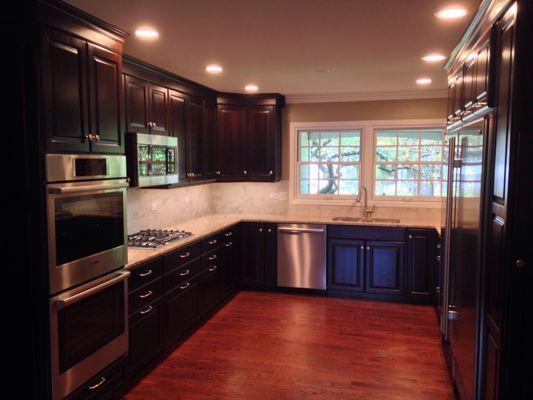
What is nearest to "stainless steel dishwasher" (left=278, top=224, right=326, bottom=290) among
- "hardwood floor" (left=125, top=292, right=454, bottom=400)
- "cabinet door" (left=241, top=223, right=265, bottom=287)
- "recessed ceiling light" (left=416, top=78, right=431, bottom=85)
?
"cabinet door" (left=241, top=223, right=265, bottom=287)

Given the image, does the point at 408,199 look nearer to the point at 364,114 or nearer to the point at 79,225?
the point at 364,114

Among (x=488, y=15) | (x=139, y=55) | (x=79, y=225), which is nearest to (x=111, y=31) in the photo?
(x=139, y=55)

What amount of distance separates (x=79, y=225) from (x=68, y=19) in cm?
113

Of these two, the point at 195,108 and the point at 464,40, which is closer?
the point at 464,40

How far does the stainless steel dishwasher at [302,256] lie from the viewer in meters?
5.38

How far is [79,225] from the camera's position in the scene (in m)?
2.53

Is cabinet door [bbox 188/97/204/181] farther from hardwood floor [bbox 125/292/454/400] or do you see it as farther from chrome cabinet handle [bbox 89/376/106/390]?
chrome cabinet handle [bbox 89/376/106/390]

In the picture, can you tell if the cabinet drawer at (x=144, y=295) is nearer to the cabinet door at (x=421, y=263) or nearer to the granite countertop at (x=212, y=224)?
the granite countertop at (x=212, y=224)

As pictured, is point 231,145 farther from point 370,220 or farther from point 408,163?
point 408,163

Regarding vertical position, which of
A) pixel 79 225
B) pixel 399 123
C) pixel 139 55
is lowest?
pixel 79 225

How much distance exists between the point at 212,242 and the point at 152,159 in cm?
118

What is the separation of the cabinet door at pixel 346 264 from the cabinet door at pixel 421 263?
53 cm

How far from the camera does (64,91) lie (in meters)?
2.42

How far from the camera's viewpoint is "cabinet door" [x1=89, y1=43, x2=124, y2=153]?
269cm
